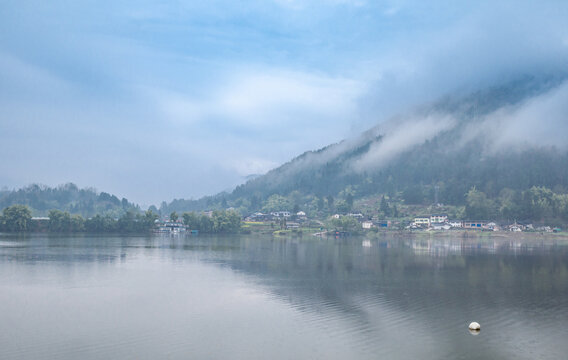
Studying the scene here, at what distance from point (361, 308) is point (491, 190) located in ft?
574

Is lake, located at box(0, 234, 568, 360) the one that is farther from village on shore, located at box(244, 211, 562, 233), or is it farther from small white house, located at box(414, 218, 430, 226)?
small white house, located at box(414, 218, 430, 226)

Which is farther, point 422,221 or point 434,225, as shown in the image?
point 422,221

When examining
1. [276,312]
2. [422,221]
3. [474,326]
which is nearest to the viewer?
[474,326]

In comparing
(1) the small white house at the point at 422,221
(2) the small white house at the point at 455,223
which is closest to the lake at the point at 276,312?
(2) the small white house at the point at 455,223

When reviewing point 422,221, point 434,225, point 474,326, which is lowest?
point 474,326

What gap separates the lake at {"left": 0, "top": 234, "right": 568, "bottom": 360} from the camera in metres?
19.0

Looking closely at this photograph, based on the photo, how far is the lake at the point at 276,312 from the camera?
62.2 ft

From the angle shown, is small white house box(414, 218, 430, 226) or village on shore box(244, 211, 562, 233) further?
small white house box(414, 218, 430, 226)

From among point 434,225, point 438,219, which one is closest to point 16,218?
point 434,225

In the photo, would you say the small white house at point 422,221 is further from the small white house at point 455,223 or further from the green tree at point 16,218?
the green tree at point 16,218

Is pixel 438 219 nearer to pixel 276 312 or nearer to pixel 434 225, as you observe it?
pixel 434 225

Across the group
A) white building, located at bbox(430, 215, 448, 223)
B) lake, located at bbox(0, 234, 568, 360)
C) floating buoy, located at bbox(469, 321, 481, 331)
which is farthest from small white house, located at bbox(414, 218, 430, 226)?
floating buoy, located at bbox(469, 321, 481, 331)

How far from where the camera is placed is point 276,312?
1003 inches

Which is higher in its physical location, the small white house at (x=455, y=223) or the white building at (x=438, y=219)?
the white building at (x=438, y=219)
